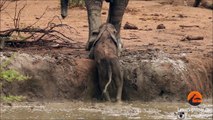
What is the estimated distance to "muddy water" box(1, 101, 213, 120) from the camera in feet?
26.5

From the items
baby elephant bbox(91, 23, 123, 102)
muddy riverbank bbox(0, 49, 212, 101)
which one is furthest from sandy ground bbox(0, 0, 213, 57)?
baby elephant bbox(91, 23, 123, 102)

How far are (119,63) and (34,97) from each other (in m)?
1.12

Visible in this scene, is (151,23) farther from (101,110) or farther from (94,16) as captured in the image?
(101,110)

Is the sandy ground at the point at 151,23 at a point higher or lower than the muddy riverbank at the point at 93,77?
lower

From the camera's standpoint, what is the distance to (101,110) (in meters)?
8.49

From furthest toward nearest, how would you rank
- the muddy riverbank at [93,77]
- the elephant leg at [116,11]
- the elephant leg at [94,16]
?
the elephant leg at [116,11], the elephant leg at [94,16], the muddy riverbank at [93,77]

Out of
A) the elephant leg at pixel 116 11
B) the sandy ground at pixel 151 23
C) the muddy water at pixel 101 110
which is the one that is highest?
the elephant leg at pixel 116 11

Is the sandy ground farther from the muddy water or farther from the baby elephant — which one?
the muddy water

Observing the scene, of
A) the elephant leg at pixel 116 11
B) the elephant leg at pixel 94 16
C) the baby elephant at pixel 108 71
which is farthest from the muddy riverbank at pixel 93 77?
the elephant leg at pixel 116 11

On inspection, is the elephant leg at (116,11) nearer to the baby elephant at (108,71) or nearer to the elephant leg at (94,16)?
the elephant leg at (94,16)

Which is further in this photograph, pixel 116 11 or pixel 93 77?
pixel 116 11

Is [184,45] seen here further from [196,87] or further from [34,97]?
[34,97]

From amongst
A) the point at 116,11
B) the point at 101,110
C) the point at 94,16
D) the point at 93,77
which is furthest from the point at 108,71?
the point at 116,11

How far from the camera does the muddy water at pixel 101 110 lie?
8086 millimetres
